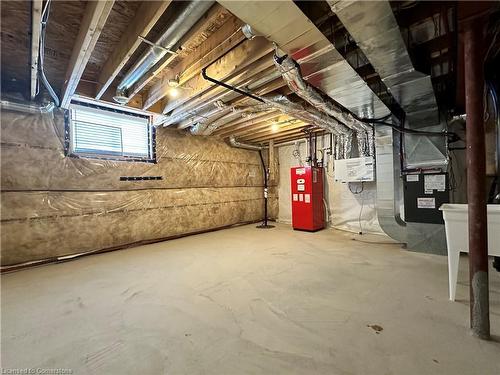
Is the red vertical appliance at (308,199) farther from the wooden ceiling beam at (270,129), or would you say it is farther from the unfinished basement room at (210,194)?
the wooden ceiling beam at (270,129)

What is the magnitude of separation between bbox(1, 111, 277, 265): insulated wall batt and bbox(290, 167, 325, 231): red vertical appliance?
60.2 inches

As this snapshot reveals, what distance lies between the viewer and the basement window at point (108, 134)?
3273 mm

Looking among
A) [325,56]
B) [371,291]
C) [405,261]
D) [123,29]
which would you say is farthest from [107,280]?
[405,261]

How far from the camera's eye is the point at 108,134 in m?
3.61

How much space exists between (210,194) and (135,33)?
3.41 metres

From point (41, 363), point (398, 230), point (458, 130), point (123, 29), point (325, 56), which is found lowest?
point (41, 363)

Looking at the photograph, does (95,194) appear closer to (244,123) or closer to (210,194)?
(210,194)

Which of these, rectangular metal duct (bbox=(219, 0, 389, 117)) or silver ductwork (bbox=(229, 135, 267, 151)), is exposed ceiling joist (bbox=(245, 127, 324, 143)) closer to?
silver ductwork (bbox=(229, 135, 267, 151))

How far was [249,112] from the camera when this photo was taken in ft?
11.1

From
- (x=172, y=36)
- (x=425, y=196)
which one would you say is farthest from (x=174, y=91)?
(x=425, y=196)

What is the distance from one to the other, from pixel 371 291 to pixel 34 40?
335 centimetres

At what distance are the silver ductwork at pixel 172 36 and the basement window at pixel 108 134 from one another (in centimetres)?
147

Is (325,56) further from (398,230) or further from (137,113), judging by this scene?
(137,113)

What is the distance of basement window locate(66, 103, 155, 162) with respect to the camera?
10.7 ft
